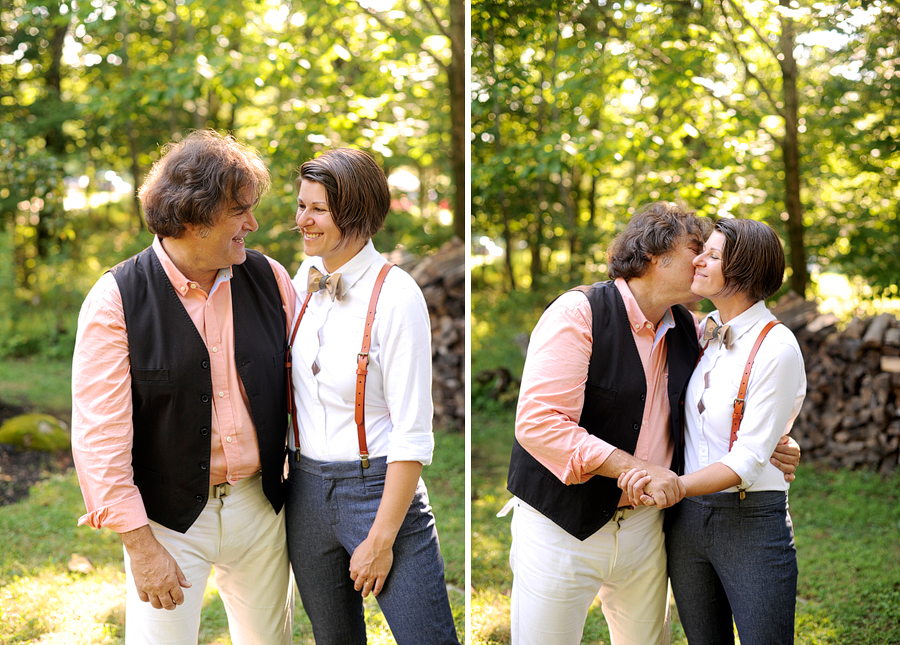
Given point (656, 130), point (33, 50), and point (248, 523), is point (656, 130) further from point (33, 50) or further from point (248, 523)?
point (33, 50)

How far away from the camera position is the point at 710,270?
1.86m

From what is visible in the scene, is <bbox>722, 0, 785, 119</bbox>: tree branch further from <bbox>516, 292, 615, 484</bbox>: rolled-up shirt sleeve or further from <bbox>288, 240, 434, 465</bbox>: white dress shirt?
<bbox>288, 240, 434, 465</bbox>: white dress shirt

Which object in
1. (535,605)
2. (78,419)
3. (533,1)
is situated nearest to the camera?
(78,419)

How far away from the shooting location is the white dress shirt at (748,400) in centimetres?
176

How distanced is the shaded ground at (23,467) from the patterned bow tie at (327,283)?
10.9ft

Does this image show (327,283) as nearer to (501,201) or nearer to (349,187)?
(349,187)

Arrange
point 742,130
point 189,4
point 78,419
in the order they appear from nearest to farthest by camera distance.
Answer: point 78,419 < point 742,130 < point 189,4

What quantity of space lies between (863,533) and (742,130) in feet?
9.10

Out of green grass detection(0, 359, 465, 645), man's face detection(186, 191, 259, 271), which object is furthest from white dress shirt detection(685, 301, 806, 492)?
green grass detection(0, 359, 465, 645)

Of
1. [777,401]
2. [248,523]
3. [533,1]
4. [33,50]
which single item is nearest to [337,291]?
[248,523]

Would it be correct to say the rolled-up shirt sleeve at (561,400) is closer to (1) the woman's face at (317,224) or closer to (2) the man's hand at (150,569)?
(1) the woman's face at (317,224)

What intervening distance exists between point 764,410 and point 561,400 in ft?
1.68

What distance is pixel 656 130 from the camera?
4.59m

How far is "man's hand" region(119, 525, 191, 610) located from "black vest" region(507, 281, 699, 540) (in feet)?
3.17
